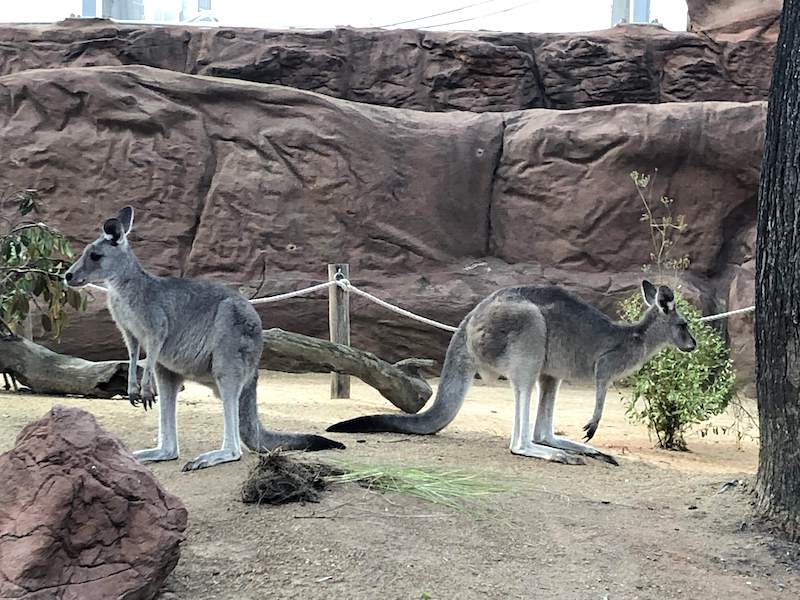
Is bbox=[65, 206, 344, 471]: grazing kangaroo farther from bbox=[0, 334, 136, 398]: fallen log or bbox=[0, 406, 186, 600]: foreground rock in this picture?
bbox=[0, 334, 136, 398]: fallen log

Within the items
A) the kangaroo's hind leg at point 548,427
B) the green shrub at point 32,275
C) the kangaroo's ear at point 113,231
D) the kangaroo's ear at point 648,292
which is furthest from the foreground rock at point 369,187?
the kangaroo's ear at point 113,231

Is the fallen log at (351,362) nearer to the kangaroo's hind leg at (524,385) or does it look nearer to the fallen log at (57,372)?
the fallen log at (57,372)

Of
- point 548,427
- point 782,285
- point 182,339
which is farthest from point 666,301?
point 182,339

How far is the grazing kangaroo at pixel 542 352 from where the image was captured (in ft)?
19.3

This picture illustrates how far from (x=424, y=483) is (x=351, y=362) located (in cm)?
291

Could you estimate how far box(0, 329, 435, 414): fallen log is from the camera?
7246 mm

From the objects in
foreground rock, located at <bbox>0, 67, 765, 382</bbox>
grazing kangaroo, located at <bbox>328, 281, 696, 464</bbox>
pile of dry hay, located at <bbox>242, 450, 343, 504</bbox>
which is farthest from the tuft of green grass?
foreground rock, located at <bbox>0, 67, 765, 382</bbox>

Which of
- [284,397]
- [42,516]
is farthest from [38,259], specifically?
[42,516]

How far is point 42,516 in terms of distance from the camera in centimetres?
313

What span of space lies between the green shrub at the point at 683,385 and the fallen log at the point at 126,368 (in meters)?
1.73

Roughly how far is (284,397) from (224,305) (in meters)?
3.54

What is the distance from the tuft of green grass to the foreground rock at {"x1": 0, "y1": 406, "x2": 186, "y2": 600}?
3.93 feet

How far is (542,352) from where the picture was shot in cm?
593

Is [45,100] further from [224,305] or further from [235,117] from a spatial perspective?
[224,305]
